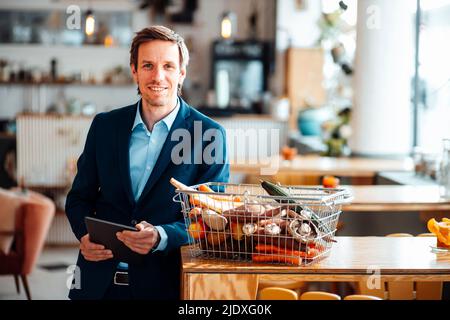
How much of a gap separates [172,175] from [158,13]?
1079cm

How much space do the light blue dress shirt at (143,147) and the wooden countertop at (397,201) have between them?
78.4 inches

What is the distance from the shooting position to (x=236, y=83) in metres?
12.8

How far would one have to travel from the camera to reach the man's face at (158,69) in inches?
97.2

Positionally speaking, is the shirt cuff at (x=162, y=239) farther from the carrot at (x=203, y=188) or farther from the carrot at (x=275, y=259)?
the carrot at (x=275, y=259)

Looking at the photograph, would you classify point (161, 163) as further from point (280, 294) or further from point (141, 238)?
point (280, 294)

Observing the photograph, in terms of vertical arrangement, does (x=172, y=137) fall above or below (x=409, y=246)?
above

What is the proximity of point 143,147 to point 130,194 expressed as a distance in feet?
0.56

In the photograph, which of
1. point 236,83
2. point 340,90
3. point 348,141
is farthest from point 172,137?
point 236,83

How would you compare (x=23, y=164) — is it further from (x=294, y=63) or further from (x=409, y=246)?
(x=409, y=246)

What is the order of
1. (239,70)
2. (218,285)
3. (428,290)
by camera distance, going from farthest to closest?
(239,70) < (428,290) < (218,285)

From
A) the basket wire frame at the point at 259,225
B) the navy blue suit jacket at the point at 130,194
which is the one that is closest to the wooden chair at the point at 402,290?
the basket wire frame at the point at 259,225

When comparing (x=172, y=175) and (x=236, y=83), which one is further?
(x=236, y=83)

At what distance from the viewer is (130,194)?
2533 mm

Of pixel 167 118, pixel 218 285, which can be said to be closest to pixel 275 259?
pixel 218 285
